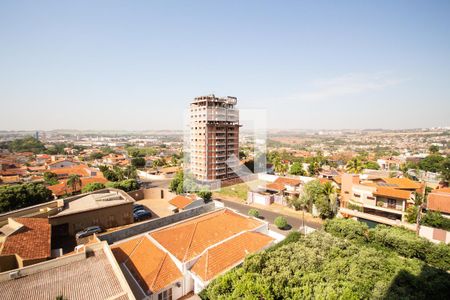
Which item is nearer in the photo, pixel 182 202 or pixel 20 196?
pixel 20 196

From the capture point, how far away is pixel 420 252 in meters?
19.5

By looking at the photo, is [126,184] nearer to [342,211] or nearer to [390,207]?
[342,211]

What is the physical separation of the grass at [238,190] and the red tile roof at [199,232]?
1848 cm

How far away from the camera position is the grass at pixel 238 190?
42781 mm

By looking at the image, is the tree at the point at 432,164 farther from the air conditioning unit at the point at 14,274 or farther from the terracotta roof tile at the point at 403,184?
the air conditioning unit at the point at 14,274

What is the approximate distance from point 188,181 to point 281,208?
17488mm

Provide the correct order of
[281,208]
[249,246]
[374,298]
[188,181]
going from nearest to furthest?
[374,298]
[249,246]
[281,208]
[188,181]

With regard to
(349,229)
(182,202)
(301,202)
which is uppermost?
(349,229)

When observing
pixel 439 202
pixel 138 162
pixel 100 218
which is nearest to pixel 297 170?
pixel 439 202

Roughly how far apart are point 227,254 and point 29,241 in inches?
648

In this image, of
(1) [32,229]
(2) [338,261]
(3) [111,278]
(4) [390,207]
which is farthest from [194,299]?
(4) [390,207]

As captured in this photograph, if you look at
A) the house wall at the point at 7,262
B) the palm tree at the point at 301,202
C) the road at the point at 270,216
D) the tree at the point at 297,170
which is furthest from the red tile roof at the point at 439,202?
the house wall at the point at 7,262

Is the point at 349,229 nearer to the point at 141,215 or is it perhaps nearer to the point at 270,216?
the point at 270,216

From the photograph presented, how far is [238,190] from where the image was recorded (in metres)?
45.6
